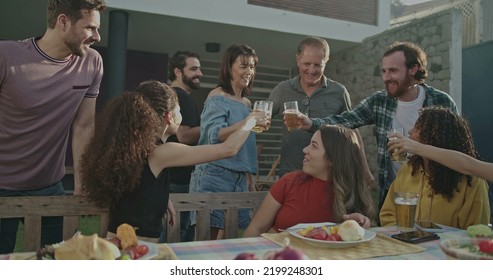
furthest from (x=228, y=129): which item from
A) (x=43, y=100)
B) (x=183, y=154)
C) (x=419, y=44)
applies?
(x=419, y=44)

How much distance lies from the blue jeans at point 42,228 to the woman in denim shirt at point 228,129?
0.81 meters

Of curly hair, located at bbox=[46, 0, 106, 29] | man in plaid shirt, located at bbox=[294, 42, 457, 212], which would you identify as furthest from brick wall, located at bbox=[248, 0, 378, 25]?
curly hair, located at bbox=[46, 0, 106, 29]

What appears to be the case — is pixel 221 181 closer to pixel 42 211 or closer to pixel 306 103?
pixel 306 103

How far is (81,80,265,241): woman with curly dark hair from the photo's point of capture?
1.79 m

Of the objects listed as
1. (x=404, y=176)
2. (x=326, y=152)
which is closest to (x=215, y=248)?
(x=326, y=152)

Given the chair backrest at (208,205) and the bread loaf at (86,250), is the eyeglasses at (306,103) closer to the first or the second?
the chair backrest at (208,205)

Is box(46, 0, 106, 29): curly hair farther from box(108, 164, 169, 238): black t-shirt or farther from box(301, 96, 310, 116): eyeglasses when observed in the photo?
box(301, 96, 310, 116): eyeglasses

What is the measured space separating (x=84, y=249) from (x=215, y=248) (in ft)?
1.58

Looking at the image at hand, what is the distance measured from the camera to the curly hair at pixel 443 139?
6.94ft

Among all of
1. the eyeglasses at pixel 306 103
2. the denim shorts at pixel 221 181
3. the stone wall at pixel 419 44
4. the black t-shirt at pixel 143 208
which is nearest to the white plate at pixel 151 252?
the black t-shirt at pixel 143 208

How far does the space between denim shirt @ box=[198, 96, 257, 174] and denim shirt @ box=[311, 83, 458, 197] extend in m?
0.45

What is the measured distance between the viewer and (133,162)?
1779mm

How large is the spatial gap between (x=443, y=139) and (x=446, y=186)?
24cm
